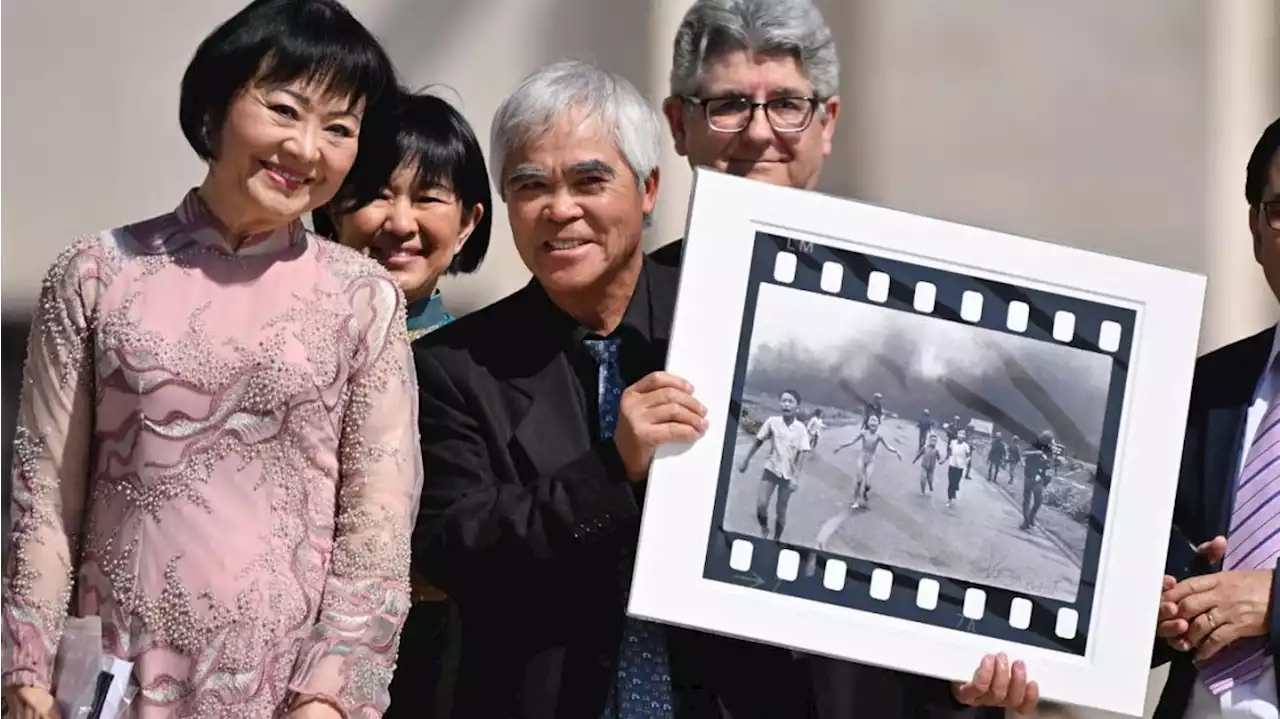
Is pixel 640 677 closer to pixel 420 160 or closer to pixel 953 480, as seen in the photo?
pixel 953 480

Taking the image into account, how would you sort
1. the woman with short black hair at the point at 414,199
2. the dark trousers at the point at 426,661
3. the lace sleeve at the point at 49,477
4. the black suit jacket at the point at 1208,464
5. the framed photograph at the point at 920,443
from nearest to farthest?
1. the lace sleeve at the point at 49,477
2. the framed photograph at the point at 920,443
3. the black suit jacket at the point at 1208,464
4. the dark trousers at the point at 426,661
5. the woman with short black hair at the point at 414,199

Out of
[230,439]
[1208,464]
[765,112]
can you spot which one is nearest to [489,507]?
[230,439]

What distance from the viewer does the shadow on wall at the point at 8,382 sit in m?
4.66

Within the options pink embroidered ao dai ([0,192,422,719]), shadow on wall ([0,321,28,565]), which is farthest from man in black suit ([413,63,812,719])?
shadow on wall ([0,321,28,565])

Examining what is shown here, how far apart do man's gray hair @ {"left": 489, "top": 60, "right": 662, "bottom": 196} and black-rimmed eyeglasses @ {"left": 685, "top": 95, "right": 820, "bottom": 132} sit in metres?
0.32

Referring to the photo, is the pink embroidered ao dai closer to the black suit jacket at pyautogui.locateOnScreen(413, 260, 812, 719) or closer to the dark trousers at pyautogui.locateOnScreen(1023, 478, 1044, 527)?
the black suit jacket at pyautogui.locateOnScreen(413, 260, 812, 719)

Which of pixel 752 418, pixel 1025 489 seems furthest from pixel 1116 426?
pixel 752 418

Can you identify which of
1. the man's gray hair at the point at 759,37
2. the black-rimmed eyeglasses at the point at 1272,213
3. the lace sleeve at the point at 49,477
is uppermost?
the man's gray hair at the point at 759,37

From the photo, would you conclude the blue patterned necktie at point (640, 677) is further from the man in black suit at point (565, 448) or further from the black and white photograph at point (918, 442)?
the black and white photograph at point (918, 442)

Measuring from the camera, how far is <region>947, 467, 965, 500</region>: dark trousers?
2.75 m

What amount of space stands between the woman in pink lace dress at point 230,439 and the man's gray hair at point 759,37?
2.69 feet

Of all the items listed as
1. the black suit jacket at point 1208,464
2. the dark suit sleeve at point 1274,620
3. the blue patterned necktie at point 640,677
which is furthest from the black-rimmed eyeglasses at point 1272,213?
the blue patterned necktie at point 640,677

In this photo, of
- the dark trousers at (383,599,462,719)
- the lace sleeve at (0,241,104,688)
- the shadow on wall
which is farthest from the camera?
the shadow on wall

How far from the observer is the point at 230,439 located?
251 cm
